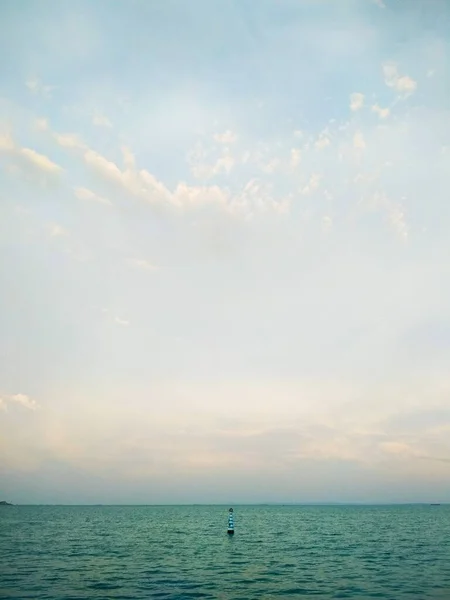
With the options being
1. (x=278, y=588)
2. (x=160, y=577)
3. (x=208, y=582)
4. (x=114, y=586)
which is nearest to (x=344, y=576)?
(x=278, y=588)

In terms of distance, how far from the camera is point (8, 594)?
101ft

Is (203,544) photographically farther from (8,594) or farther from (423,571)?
(8,594)

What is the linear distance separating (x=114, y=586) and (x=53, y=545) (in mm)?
35405

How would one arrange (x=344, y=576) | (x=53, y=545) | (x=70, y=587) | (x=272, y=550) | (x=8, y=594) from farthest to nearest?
1. (x=53, y=545)
2. (x=272, y=550)
3. (x=344, y=576)
4. (x=70, y=587)
5. (x=8, y=594)

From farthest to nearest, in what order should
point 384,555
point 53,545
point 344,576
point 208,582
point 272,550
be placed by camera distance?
point 53,545
point 272,550
point 384,555
point 344,576
point 208,582

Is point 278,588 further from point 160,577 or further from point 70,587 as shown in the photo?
point 70,587

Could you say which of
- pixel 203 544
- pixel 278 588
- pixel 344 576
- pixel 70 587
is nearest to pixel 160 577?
pixel 70 587

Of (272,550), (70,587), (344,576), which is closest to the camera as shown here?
(70,587)

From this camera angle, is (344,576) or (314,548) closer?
(344,576)

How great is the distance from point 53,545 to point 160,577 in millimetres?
33393

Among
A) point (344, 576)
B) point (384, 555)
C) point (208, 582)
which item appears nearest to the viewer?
point (208, 582)

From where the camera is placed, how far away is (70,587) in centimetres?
3325

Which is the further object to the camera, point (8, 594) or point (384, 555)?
point (384, 555)

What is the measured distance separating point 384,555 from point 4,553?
43.0 metres
